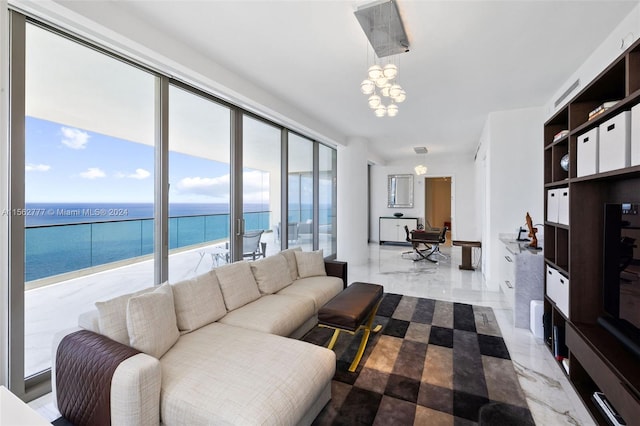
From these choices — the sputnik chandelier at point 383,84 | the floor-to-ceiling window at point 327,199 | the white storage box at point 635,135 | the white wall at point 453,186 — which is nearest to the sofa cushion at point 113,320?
the sputnik chandelier at point 383,84

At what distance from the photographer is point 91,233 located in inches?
98.7

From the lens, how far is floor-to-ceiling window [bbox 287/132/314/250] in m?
5.38

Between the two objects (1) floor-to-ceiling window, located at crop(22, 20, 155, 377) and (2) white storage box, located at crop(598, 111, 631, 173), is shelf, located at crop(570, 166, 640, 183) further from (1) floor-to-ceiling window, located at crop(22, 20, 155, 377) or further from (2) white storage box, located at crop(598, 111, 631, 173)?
(1) floor-to-ceiling window, located at crop(22, 20, 155, 377)

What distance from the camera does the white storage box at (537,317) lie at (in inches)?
113

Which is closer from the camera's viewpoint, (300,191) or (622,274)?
(622,274)

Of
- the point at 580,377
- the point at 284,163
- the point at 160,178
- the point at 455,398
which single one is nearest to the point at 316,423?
the point at 455,398

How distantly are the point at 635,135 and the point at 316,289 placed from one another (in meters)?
2.68

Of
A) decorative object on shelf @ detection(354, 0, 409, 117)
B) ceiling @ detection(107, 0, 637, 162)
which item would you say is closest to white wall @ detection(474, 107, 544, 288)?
ceiling @ detection(107, 0, 637, 162)

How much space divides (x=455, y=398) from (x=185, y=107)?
3.77m

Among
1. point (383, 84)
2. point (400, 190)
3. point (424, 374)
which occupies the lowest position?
point (424, 374)

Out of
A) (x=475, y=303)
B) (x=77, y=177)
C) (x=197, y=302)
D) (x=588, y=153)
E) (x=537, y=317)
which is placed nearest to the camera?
(x=588, y=153)

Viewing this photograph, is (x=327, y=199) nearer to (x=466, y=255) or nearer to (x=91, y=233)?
(x=466, y=255)

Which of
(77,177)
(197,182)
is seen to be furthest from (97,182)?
(197,182)

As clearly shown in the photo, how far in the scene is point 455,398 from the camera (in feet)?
6.55
